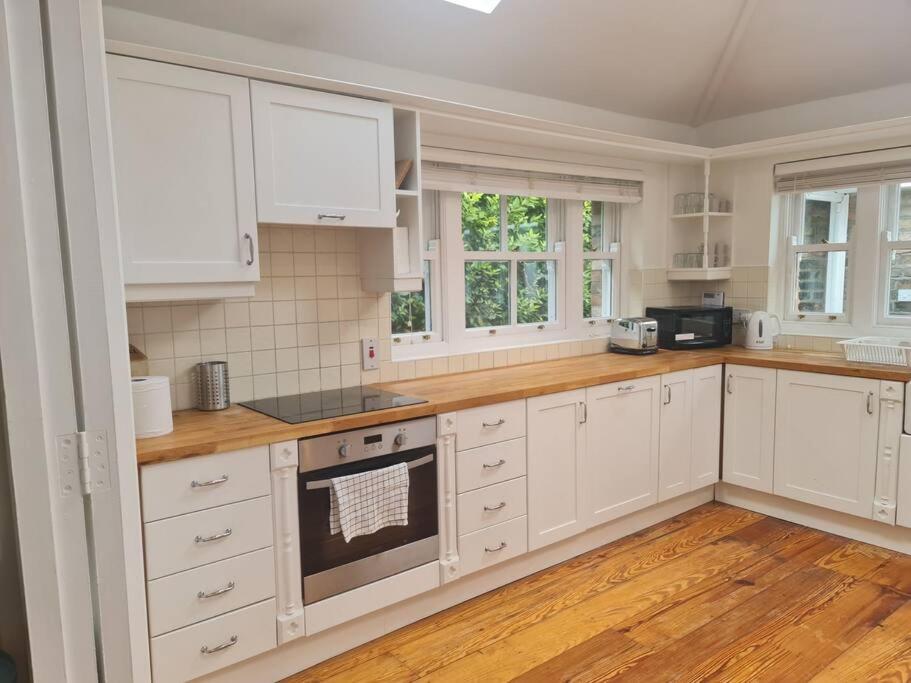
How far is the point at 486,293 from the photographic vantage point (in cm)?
351

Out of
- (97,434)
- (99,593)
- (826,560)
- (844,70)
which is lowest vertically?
(826,560)

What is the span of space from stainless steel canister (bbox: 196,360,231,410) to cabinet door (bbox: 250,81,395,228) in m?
0.59

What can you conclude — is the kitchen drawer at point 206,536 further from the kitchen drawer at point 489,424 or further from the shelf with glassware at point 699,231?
the shelf with glassware at point 699,231

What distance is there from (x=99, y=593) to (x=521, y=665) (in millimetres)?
1425

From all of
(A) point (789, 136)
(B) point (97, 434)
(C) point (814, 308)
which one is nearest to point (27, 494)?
(B) point (97, 434)

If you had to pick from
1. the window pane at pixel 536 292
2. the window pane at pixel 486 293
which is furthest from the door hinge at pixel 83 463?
the window pane at pixel 536 292

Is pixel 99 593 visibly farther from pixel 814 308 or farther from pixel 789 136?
pixel 814 308

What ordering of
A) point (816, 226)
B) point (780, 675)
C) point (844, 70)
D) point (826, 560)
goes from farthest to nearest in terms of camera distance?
point (816, 226)
point (844, 70)
point (826, 560)
point (780, 675)

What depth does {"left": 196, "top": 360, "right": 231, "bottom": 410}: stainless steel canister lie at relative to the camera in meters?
2.40

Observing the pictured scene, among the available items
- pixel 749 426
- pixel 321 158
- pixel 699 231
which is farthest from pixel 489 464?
pixel 699 231

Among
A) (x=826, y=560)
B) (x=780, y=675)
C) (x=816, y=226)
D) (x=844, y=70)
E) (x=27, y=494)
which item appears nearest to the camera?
(x=27, y=494)

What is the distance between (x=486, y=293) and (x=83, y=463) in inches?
93.8

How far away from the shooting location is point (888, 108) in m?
3.46

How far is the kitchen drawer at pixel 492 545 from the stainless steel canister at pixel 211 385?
107 centimetres
